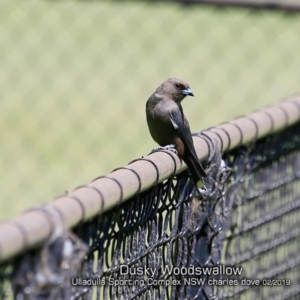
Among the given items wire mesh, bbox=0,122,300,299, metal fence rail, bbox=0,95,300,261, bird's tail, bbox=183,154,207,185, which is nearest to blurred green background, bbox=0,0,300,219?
wire mesh, bbox=0,122,300,299

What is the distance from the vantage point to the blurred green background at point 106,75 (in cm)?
894

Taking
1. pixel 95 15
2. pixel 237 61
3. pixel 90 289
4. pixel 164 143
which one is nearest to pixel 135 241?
pixel 90 289

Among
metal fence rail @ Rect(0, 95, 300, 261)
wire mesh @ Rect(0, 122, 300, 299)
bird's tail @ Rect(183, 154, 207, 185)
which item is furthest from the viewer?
bird's tail @ Rect(183, 154, 207, 185)

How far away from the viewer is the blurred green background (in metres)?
8.94

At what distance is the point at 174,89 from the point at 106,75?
643 cm

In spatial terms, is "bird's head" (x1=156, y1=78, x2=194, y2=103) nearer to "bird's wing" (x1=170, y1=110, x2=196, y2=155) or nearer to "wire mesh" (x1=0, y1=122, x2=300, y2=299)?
"bird's wing" (x1=170, y1=110, x2=196, y2=155)

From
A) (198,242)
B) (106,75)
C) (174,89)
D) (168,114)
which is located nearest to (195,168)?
(198,242)

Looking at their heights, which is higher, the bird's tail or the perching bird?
the perching bird

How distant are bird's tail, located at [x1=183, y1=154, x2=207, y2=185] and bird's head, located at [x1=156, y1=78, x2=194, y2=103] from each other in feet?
4.18

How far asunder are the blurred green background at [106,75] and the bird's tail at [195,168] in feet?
13.3

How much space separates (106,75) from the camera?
36.7 ft

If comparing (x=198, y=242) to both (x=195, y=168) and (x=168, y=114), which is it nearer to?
(x=195, y=168)

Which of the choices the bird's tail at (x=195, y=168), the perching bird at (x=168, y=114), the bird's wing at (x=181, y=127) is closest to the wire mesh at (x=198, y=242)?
the bird's tail at (x=195, y=168)

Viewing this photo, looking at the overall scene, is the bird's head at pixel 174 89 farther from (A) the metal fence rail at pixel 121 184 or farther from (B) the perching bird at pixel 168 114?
(A) the metal fence rail at pixel 121 184
